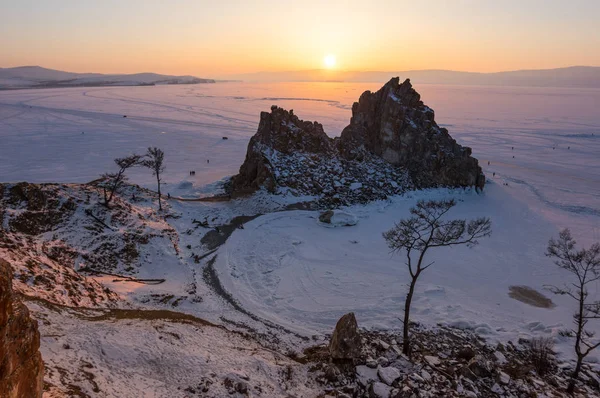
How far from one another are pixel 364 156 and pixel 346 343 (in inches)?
1357

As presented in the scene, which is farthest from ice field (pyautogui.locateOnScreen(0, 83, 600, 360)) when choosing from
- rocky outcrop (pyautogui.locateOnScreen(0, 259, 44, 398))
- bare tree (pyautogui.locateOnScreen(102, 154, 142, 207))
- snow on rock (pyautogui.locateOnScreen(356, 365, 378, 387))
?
rocky outcrop (pyautogui.locateOnScreen(0, 259, 44, 398))

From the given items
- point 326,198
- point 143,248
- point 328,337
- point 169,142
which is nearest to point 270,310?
point 328,337

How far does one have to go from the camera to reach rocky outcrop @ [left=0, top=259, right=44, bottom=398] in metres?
6.98

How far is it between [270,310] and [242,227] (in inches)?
520

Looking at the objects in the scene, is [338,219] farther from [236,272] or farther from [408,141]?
[408,141]

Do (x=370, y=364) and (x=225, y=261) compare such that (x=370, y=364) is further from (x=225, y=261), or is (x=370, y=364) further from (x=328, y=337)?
(x=225, y=261)

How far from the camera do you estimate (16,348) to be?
7.41m

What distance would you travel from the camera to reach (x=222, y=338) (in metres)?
17.8

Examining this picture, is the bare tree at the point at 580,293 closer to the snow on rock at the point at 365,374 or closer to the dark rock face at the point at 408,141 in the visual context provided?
the snow on rock at the point at 365,374

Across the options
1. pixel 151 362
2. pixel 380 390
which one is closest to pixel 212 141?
pixel 151 362

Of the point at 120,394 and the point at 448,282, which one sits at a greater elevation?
the point at 120,394

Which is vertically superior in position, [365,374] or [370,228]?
[370,228]

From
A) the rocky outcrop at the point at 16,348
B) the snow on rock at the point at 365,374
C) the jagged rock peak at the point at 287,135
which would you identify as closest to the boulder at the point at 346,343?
the snow on rock at the point at 365,374

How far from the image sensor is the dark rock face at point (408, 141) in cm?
4547
